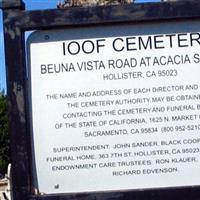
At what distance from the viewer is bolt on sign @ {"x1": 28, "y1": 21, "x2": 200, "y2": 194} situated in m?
3.99

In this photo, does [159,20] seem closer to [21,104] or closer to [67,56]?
[67,56]

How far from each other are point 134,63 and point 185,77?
0.31m

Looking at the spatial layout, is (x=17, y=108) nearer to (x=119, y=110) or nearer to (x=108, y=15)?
(x=119, y=110)

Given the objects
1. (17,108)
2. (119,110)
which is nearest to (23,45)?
(17,108)

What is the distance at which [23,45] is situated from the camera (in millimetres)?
4148

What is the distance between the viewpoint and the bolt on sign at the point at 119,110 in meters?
3.99

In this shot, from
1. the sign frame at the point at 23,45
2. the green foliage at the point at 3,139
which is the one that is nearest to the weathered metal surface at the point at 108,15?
the sign frame at the point at 23,45

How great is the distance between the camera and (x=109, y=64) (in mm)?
4066

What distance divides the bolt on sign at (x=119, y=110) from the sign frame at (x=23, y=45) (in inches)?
1.7

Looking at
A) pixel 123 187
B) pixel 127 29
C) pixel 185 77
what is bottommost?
pixel 123 187

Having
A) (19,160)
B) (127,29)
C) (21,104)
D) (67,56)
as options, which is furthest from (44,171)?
(127,29)

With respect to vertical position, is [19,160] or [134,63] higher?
[134,63]

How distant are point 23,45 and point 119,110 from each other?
0.70 m

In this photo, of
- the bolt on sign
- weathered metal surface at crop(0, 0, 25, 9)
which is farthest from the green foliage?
the bolt on sign
